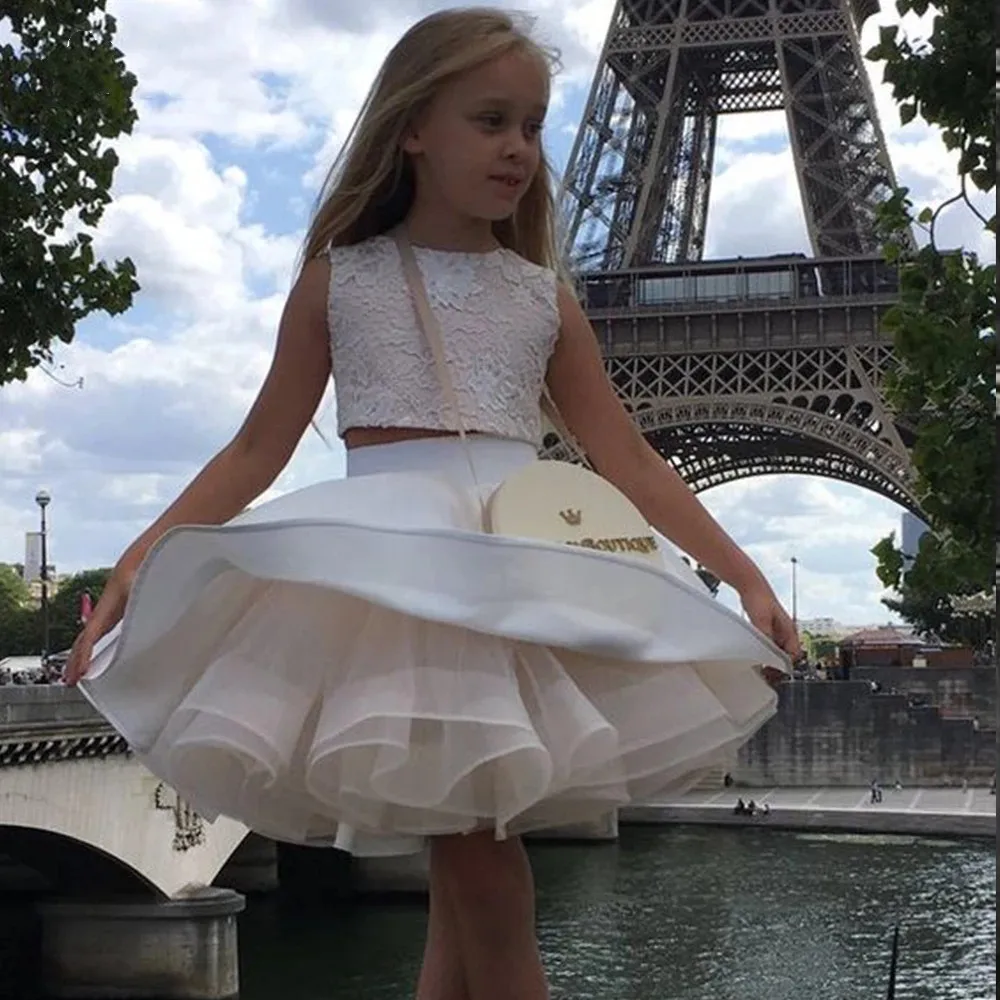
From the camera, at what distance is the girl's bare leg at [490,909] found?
220cm

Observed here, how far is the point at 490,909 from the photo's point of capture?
86.8 inches

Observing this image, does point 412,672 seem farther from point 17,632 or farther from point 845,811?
point 17,632

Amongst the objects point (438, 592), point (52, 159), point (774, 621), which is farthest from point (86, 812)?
point (438, 592)

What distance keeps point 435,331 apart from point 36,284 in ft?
15.5

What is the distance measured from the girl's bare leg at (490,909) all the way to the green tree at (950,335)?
4805mm

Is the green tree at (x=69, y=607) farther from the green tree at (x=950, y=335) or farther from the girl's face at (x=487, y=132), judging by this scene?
the girl's face at (x=487, y=132)

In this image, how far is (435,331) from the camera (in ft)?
7.96

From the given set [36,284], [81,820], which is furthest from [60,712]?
[36,284]

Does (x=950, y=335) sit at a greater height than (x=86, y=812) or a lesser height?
greater

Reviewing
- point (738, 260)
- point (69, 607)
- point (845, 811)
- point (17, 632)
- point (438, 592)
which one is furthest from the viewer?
point (17, 632)

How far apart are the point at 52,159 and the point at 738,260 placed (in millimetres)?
29243

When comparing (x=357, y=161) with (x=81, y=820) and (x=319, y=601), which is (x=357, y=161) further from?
(x=81, y=820)

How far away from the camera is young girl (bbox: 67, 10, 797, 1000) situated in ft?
6.58

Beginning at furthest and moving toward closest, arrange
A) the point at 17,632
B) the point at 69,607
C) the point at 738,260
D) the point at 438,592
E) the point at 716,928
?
the point at 17,632, the point at 69,607, the point at 738,260, the point at 716,928, the point at 438,592
